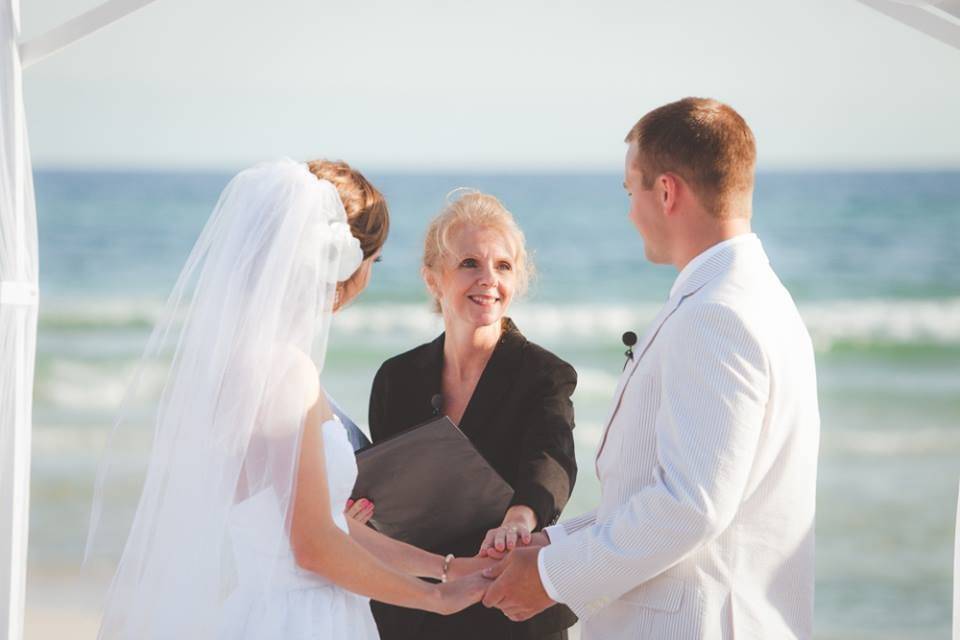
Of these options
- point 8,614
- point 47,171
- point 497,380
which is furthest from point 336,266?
point 47,171

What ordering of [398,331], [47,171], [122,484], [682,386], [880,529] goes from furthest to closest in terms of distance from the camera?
[47,171] → [398,331] → [880,529] → [122,484] → [682,386]

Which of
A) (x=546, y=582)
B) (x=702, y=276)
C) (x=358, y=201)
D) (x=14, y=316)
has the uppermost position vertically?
(x=358, y=201)

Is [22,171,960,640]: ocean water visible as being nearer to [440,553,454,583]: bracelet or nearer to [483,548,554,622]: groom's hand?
[440,553,454,583]: bracelet

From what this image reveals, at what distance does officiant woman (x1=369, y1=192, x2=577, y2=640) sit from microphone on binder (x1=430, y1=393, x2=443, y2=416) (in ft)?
0.07

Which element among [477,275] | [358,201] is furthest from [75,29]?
[477,275]

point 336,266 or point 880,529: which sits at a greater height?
point 336,266

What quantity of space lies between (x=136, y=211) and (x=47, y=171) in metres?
2.93

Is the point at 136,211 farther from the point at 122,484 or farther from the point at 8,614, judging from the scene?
the point at 8,614

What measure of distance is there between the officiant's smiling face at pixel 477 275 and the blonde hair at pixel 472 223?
13mm

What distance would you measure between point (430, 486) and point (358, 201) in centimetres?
99

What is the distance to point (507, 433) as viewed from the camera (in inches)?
153

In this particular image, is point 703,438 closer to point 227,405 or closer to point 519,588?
point 519,588

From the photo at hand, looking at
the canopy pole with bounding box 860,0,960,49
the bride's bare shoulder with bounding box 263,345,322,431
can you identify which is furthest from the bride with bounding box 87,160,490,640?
the canopy pole with bounding box 860,0,960,49

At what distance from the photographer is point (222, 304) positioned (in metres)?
2.86
